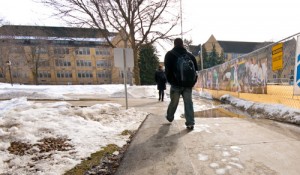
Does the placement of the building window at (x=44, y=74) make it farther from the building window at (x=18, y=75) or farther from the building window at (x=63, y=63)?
the building window at (x=63, y=63)

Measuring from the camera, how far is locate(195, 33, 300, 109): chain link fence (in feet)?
16.8

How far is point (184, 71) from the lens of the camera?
11.3 feet

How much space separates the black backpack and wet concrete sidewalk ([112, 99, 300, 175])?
1.04m

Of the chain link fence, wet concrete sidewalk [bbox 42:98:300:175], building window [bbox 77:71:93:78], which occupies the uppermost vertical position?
building window [bbox 77:71:93:78]

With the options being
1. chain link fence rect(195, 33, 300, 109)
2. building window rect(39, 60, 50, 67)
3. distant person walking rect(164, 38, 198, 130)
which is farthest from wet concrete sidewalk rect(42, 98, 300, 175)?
building window rect(39, 60, 50, 67)

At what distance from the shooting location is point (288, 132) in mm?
3447

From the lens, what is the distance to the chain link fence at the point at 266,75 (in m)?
5.11

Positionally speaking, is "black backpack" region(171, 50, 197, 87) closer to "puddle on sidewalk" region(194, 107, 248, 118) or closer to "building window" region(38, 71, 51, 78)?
"puddle on sidewalk" region(194, 107, 248, 118)

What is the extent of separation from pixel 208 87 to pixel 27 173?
1320 centimetres

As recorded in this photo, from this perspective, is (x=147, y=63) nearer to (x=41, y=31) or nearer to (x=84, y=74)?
(x=41, y=31)

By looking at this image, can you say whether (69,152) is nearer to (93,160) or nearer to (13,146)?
(93,160)

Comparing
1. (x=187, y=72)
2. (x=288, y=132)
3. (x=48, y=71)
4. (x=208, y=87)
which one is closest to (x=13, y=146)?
(x=187, y=72)

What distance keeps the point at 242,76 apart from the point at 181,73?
613 centimetres

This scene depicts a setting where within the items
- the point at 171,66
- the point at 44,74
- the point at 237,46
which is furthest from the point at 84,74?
the point at 237,46
